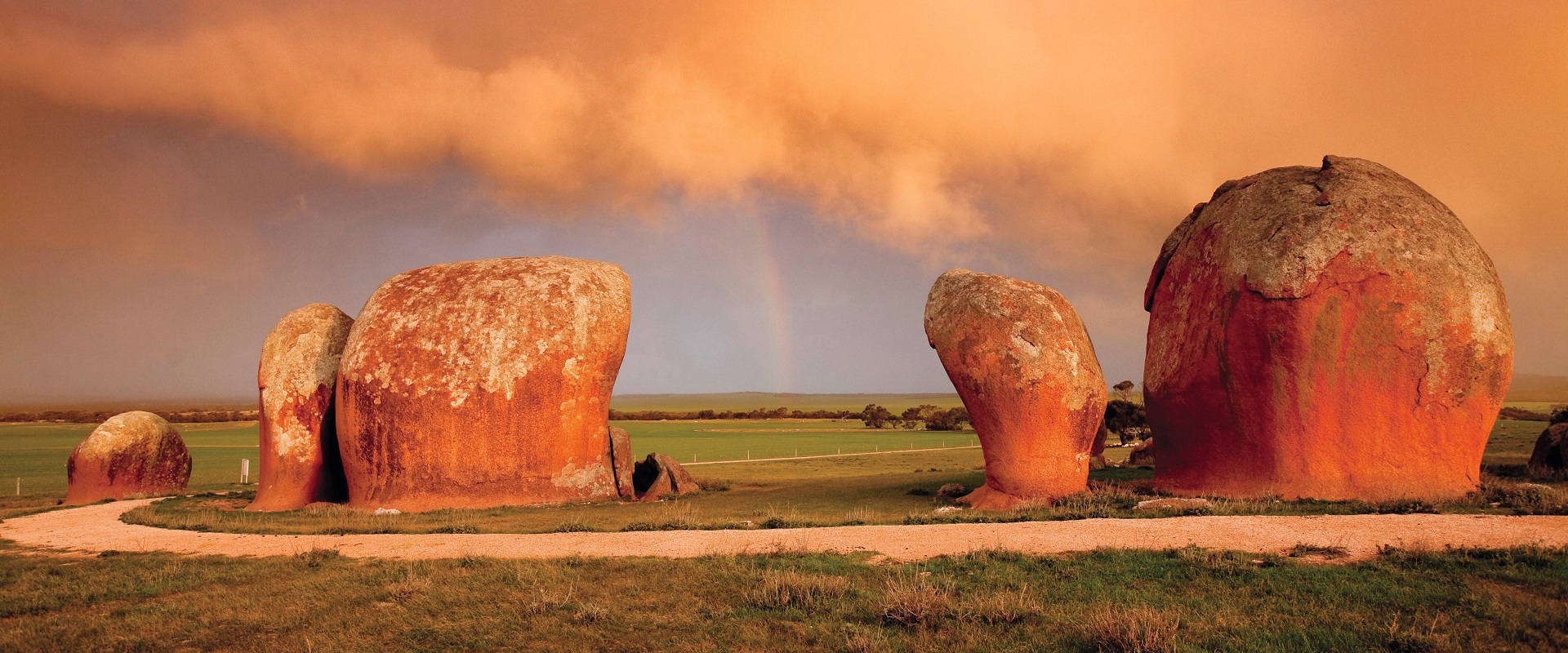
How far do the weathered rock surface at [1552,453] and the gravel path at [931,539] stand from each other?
12206 mm

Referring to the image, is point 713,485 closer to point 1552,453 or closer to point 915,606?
point 915,606

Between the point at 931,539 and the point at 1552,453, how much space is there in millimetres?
20666

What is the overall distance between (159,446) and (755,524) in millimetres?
24659

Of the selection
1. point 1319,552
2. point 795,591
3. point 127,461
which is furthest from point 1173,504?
point 127,461

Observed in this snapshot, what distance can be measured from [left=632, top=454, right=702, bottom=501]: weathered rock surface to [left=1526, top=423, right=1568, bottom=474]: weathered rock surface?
76.3 ft

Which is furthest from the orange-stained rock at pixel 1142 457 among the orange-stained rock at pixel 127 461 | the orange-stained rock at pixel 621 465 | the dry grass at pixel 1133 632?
the orange-stained rock at pixel 127 461

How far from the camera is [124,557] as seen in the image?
42.1 feet

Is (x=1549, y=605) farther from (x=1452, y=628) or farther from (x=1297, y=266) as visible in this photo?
(x=1297, y=266)

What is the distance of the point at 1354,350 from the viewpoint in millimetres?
17000

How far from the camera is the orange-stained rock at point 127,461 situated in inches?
1035

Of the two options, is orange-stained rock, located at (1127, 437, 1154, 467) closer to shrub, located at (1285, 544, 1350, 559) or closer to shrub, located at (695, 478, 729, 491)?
shrub, located at (695, 478, 729, 491)

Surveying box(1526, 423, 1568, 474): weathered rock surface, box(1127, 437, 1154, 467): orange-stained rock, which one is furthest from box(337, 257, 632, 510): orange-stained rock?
box(1526, 423, 1568, 474): weathered rock surface

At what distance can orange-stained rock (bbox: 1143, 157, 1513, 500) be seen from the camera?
16.9m

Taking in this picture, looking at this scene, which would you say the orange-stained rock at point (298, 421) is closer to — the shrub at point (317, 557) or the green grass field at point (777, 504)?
the green grass field at point (777, 504)
